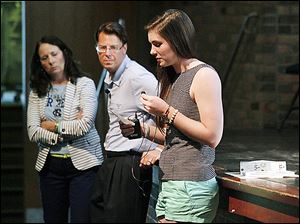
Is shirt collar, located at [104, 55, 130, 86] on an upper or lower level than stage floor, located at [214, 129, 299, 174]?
upper

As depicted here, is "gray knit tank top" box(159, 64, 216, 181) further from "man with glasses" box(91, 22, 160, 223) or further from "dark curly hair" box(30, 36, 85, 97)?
"dark curly hair" box(30, 36, 85, 97)

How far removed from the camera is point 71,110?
3795 mm

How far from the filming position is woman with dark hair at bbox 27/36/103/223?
12.3ft

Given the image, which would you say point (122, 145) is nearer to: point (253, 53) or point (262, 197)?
point (262, 197)

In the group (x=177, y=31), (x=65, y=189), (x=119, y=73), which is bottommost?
(x=65, y=189)

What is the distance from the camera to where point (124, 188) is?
3367mm

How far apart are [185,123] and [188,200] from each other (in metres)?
0.27

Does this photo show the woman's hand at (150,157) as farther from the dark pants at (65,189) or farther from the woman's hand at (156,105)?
the dark pants at (65,189)

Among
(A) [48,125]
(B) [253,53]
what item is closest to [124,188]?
(A) [48,125]

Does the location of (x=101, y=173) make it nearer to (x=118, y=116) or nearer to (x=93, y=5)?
(x=118, y=116)

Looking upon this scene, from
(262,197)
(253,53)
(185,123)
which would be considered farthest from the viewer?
(253,53)

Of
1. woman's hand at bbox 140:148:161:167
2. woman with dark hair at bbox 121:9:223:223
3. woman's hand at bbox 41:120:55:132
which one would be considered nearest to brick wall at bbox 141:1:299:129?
woman's hand at bbox 41:120:55:132

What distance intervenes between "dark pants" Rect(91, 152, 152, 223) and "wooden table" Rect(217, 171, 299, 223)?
0.41 metres

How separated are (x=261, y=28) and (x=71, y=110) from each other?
13.6 feet
